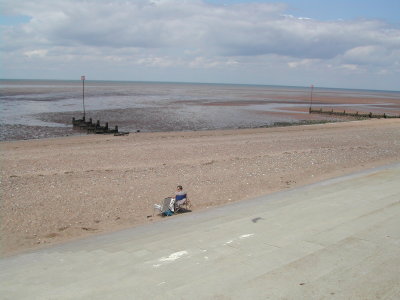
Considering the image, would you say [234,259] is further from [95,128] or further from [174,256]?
[95,128]

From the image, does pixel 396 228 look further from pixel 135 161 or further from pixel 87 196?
pixel 135 161

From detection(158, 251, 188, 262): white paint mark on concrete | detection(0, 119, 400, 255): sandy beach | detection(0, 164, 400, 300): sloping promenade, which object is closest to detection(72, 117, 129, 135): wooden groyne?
detection(0, 119, 400, 255): sandy beach

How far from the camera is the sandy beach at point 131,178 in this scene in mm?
9297

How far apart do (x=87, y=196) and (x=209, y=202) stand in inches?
129

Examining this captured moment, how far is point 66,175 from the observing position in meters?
13.8

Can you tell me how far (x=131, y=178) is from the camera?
1327 centimetres

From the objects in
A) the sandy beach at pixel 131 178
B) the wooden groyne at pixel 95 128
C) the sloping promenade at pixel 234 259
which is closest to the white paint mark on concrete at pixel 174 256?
the sloping promenade at pixel 234 259

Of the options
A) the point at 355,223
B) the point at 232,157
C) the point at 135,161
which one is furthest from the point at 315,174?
the point at 135,161

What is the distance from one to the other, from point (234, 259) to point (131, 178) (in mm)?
7127

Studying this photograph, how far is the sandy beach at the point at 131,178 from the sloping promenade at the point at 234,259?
1.14m

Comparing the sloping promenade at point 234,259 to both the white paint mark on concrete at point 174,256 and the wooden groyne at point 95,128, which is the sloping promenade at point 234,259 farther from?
the wooden groyne at point 95,128

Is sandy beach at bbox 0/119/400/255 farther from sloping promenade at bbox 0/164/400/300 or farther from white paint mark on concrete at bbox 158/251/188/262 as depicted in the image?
white paint mark on concrete at bbox 158/251/188/262

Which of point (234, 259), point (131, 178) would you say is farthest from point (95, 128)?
point (234, 259)

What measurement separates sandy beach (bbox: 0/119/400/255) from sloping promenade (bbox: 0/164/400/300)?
3.75 ft
